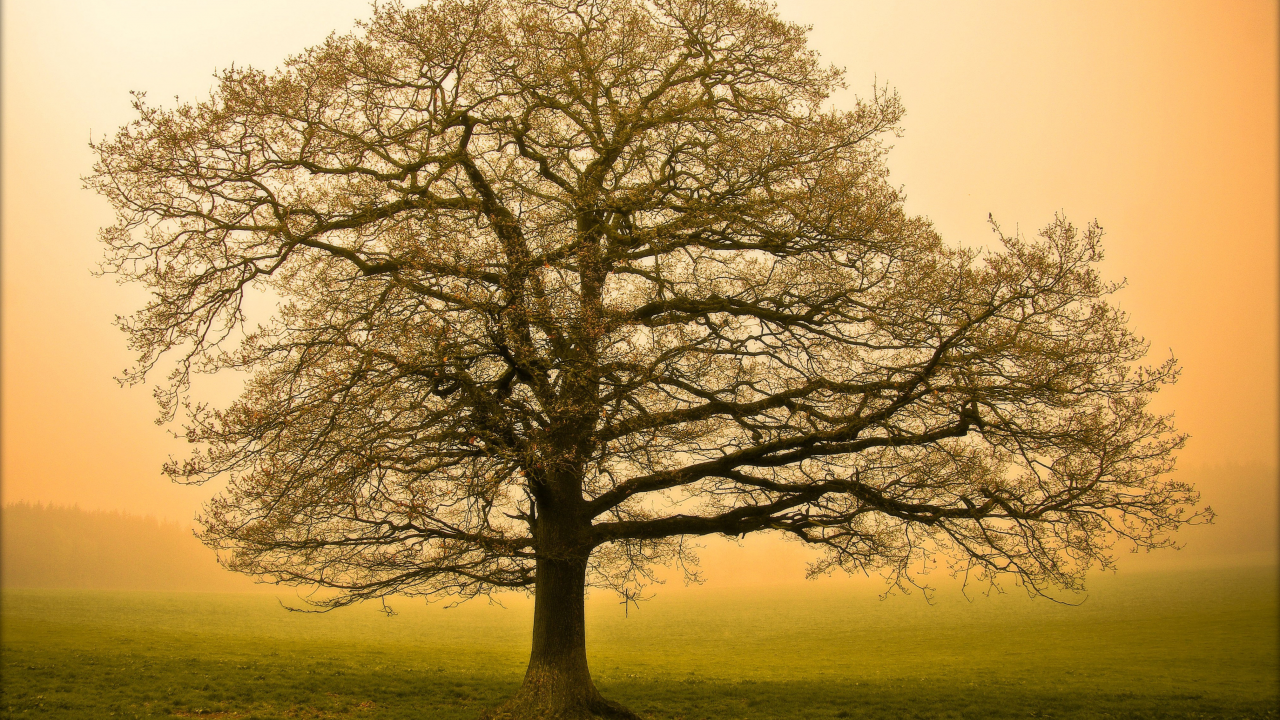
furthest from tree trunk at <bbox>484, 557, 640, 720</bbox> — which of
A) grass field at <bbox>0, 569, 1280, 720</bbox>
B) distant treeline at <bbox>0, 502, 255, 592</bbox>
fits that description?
distant treeline at <bbox>0, 502, 255, 592</bbox>

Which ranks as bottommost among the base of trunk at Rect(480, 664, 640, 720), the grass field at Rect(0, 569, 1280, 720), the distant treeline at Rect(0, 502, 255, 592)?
the grass field at Rect(0, 569, 1280, 720)

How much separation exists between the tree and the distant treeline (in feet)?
364

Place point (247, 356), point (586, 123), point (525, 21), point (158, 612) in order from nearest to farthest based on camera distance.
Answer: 1. point (247, 356)
2. point (525, 21)
3. point (586, 123)
4. point (158, 612)

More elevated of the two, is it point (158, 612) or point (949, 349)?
point (949, 349)

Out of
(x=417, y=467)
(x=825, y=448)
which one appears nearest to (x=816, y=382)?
(x=825, y=448)

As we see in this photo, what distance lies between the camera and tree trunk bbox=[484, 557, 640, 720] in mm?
13289

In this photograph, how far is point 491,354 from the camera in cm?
1192

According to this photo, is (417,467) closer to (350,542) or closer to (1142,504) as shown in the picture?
(350,542)

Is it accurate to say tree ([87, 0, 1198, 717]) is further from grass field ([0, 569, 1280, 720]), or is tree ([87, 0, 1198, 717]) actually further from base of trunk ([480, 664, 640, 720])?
grass field ([0, 569, 1280, 720])

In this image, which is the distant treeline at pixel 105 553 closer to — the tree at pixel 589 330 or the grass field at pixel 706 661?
the grass field at pixel 706 661

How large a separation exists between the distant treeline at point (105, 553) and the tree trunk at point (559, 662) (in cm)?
11175

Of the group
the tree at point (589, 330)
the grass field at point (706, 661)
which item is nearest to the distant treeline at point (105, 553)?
the grass field at point (706, 661)

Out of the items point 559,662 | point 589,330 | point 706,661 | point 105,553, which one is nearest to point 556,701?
point 559,662

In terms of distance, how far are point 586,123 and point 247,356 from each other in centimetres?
848
